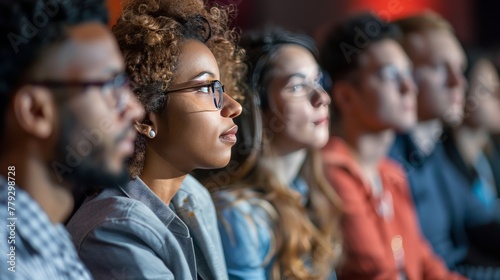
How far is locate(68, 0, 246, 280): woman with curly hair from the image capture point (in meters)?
1.41

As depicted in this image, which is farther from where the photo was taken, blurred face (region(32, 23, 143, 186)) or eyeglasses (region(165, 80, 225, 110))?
eyeglasses (region(165, 80, 225, 110))

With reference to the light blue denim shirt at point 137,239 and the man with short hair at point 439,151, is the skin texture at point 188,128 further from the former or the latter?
the man with short hair at point 439,151

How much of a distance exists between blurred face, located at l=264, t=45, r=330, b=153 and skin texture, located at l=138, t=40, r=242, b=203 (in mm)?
408

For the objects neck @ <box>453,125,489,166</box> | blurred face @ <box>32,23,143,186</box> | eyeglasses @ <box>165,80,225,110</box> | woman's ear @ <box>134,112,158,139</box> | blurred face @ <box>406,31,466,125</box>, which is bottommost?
neck @ <box>453,125,489,166</box>

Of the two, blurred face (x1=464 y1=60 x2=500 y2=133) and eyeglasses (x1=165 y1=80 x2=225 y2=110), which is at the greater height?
eyeglasses (x1=165 y1=80 x2=225 y2=110)

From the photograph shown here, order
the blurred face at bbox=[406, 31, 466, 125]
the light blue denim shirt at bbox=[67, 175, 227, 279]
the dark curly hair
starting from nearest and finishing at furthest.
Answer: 1. the dark curly hair
2. the light blue denim shirt at bbox=[67, 175, 227, 279]
3. the blurred face at bbox=[406, 31, 466, 125]

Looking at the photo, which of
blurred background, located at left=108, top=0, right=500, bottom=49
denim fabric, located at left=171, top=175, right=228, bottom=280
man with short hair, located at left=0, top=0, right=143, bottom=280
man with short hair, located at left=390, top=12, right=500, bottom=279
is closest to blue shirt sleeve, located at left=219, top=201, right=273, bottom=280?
denim fabric, located at left=171, top=175, right=228, bottom=280

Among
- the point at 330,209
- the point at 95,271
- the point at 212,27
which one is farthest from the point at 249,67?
the point at 95,271

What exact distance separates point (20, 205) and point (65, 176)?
0.07 metres

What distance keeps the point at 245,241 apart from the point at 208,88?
0.46 meters

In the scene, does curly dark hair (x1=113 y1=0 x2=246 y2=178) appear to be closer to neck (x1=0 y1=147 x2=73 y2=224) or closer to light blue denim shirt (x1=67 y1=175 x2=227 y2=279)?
light blue denim shirt (x1=67 y1=175 x2=227 y2=279)

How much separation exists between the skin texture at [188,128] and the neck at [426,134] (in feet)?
4.40

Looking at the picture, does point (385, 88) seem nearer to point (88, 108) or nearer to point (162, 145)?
point (162, 145)

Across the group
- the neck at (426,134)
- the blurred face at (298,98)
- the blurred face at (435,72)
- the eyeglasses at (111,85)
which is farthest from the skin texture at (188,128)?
the neck at (426,134)
